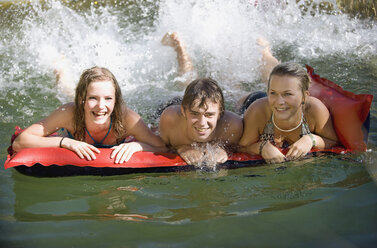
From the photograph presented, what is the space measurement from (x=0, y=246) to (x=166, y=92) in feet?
10.7

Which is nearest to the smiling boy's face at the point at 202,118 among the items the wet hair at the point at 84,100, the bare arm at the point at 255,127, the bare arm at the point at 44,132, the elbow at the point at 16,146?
the bare arm at the point at 255,127

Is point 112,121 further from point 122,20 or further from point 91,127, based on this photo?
point 122,20

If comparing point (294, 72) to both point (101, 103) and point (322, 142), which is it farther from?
point (101, 103)

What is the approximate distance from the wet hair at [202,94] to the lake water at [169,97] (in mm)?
591

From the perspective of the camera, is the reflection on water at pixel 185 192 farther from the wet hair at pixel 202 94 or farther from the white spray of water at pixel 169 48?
the white spray of water at pixel 169 48

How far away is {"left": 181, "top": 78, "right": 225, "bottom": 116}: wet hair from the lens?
133 inches

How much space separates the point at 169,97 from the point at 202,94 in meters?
1.81

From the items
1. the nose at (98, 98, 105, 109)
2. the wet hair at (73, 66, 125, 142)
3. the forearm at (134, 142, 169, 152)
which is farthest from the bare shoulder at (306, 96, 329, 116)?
the nose at (98, 98, 105, 109)

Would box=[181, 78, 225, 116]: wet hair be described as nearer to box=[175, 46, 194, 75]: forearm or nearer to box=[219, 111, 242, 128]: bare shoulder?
box=[219, 111, 242, 128]: bare shoulder

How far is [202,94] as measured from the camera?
3.38m

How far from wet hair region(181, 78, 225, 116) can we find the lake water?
591 mm

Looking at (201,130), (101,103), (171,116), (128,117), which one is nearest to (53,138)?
(101,103)

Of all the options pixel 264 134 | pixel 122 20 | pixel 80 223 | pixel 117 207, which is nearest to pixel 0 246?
pixel 80 223

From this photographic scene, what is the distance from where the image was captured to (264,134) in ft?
12.2
